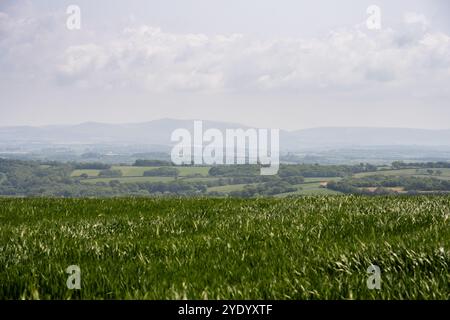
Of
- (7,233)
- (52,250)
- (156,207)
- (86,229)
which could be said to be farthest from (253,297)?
(156,207)

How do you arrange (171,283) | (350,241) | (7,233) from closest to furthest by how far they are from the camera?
(171,283) → (350,241) → (7,233)

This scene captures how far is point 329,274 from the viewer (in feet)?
17.0

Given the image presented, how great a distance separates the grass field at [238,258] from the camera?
450 centimetres

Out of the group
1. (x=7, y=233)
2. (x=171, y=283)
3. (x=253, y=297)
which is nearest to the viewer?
(x=253, y=297)

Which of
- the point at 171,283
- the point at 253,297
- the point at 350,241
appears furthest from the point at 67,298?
the point at 350,241

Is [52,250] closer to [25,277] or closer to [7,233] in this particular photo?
[25,277]

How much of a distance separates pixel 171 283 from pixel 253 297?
1.00 meters

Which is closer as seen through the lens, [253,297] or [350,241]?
[253,297]

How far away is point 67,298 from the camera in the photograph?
4434 mm

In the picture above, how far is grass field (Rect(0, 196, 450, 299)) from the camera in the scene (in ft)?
14.8

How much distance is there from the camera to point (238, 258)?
6.02 meters

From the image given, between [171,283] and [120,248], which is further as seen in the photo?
[120,248]
